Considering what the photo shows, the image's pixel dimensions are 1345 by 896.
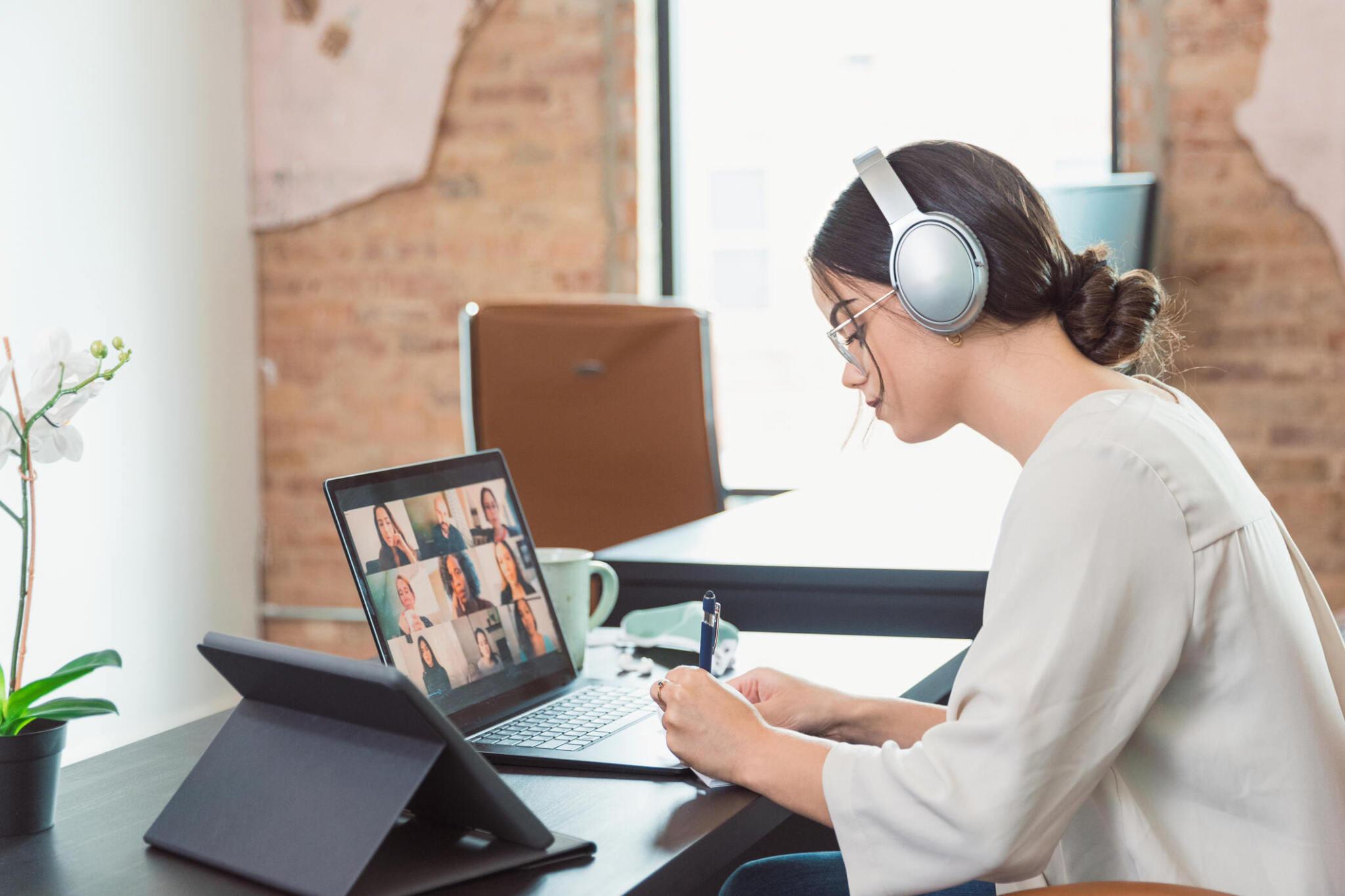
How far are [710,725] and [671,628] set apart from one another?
428 mm

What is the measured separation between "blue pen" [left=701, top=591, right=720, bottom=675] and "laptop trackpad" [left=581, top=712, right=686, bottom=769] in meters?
0.07

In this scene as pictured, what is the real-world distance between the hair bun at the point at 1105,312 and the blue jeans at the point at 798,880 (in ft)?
1.64

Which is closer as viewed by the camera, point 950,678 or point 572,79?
point 950,678

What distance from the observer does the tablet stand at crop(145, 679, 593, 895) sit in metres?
0.71

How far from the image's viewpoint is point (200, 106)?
3367 mm

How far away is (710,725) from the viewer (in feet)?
3.06

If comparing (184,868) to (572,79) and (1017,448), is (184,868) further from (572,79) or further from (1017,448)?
(572,79)

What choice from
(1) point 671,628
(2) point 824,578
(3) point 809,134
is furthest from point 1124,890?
(3) point 809,134

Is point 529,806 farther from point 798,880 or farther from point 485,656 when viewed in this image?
point 798,880

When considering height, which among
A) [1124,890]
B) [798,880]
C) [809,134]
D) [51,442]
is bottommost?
[798,880]

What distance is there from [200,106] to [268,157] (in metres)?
0.22

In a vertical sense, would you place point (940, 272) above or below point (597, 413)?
above

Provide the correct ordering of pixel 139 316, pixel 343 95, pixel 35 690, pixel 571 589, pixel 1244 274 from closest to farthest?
1. pixel 35 690
2. pixel 571 589
3. pixel 1244 274
4. pixel 139 316
5. pixel 343 95

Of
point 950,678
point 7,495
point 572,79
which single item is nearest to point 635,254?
point 572,79
